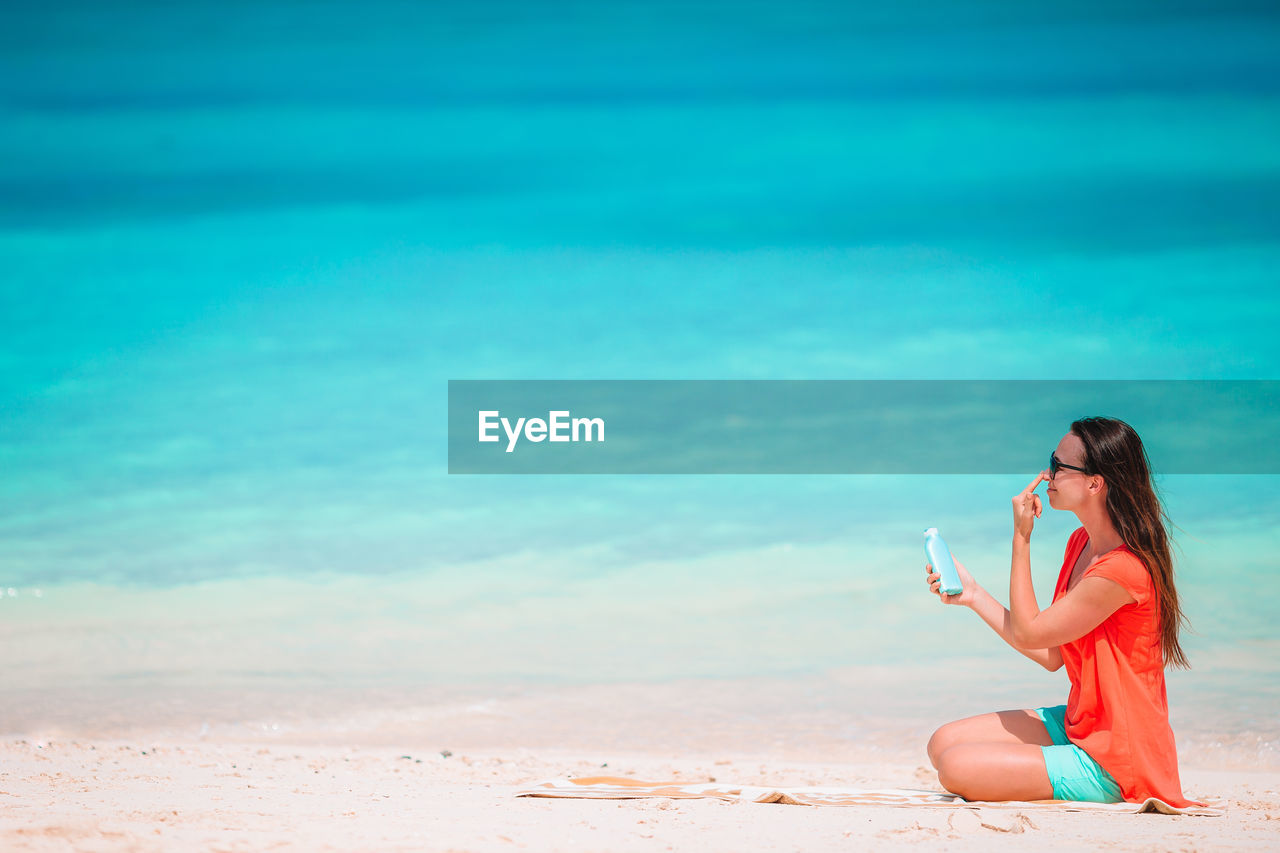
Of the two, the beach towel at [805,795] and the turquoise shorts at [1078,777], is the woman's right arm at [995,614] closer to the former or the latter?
the turquoise shorts at [1078,777]

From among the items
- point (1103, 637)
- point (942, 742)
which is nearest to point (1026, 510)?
point (1103, 637)

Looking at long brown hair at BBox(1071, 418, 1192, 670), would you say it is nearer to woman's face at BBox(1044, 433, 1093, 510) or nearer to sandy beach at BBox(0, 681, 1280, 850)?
woman's face at BBox(1044, 433, 1093, 510)

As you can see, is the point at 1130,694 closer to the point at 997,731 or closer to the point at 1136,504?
the point at 997,731

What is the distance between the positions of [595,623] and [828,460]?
4.66 meters

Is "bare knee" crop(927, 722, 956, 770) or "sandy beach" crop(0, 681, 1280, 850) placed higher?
"bare knee" crop(927, 722, 956, 770)

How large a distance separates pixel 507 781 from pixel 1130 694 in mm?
2533

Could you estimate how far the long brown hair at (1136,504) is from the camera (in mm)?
3312

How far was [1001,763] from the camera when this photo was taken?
341cm

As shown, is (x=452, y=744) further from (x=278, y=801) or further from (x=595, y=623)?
(x=595, y=623)

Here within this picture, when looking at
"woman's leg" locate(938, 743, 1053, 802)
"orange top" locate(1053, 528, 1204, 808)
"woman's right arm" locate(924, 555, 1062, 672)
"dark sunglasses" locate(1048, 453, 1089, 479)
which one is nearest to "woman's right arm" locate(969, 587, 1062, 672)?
"woman's right arm" locate(924, 555, 1062, 672)

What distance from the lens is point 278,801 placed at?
3.54 m

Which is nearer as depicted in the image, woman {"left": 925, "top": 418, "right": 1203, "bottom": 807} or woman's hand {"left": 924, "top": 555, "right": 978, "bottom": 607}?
woman {"left": 925, "top": 418, "right": 1203, "bottom": 807}

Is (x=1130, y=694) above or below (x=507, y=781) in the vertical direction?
above

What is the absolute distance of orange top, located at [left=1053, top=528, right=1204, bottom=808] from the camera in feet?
10.8
